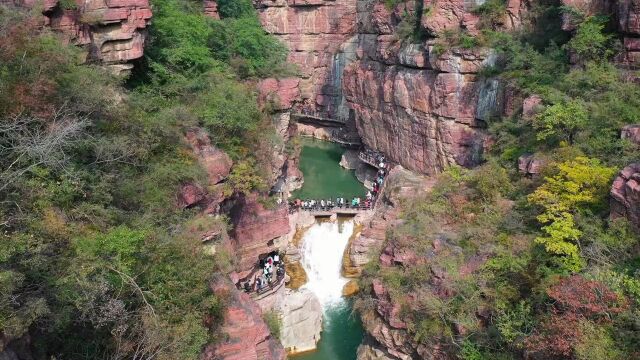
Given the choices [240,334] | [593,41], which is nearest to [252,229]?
[240,334]

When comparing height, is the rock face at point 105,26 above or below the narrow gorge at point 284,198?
above

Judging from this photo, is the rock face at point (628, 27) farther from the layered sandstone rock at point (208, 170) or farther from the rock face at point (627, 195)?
the layered sandstone rock at point (208, 170)

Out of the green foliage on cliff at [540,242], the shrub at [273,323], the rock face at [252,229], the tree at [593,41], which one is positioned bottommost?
the shrub at [273,323]

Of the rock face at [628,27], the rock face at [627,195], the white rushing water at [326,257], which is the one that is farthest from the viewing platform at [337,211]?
the rock face at [627,195]

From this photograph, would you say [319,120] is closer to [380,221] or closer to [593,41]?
[380,221]

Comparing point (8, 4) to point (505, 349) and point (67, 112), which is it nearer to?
point (67, 112)

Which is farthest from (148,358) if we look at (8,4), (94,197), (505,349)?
(8,4)

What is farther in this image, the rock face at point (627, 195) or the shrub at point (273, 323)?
the shrub at point (273, 323)
